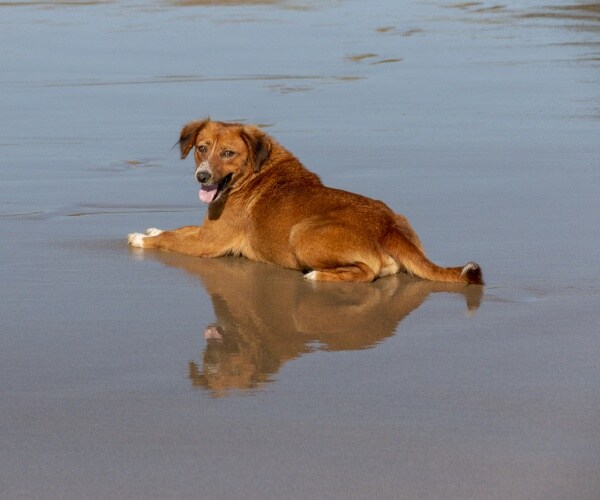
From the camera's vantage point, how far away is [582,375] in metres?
5.22

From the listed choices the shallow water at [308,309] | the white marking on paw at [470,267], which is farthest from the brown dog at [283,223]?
the shallow water at [308,309]

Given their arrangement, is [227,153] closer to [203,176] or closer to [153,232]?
[203,176]

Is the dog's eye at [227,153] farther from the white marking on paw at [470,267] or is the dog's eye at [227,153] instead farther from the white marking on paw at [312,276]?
the white marking on paw at [470,267]

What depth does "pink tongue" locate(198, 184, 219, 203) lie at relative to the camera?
8078 mm

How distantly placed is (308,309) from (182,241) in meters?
1.72

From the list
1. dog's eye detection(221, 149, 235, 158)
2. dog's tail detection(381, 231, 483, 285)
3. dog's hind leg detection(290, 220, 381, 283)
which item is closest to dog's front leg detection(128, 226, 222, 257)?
dog's eye detection(221, 149, 235, 158)

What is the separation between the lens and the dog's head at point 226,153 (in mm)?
8094

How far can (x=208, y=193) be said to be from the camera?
26.6ft

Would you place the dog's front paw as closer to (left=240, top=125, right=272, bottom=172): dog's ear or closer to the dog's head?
the dog's head

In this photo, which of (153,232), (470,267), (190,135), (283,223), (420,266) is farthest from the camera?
(190,135)

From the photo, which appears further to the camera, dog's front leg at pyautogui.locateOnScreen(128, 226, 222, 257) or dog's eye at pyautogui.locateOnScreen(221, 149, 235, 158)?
dog's eye at pyautogui.locateOnScreen(221, 149, 235, 158)

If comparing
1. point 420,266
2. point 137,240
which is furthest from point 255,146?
point 420,266

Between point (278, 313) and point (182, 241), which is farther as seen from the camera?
point (182, 241)

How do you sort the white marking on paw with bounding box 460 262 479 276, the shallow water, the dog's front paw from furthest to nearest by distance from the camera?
the dog's front paw < the white marking on paw with bounding box 460 262 479 276 < the shallow water
